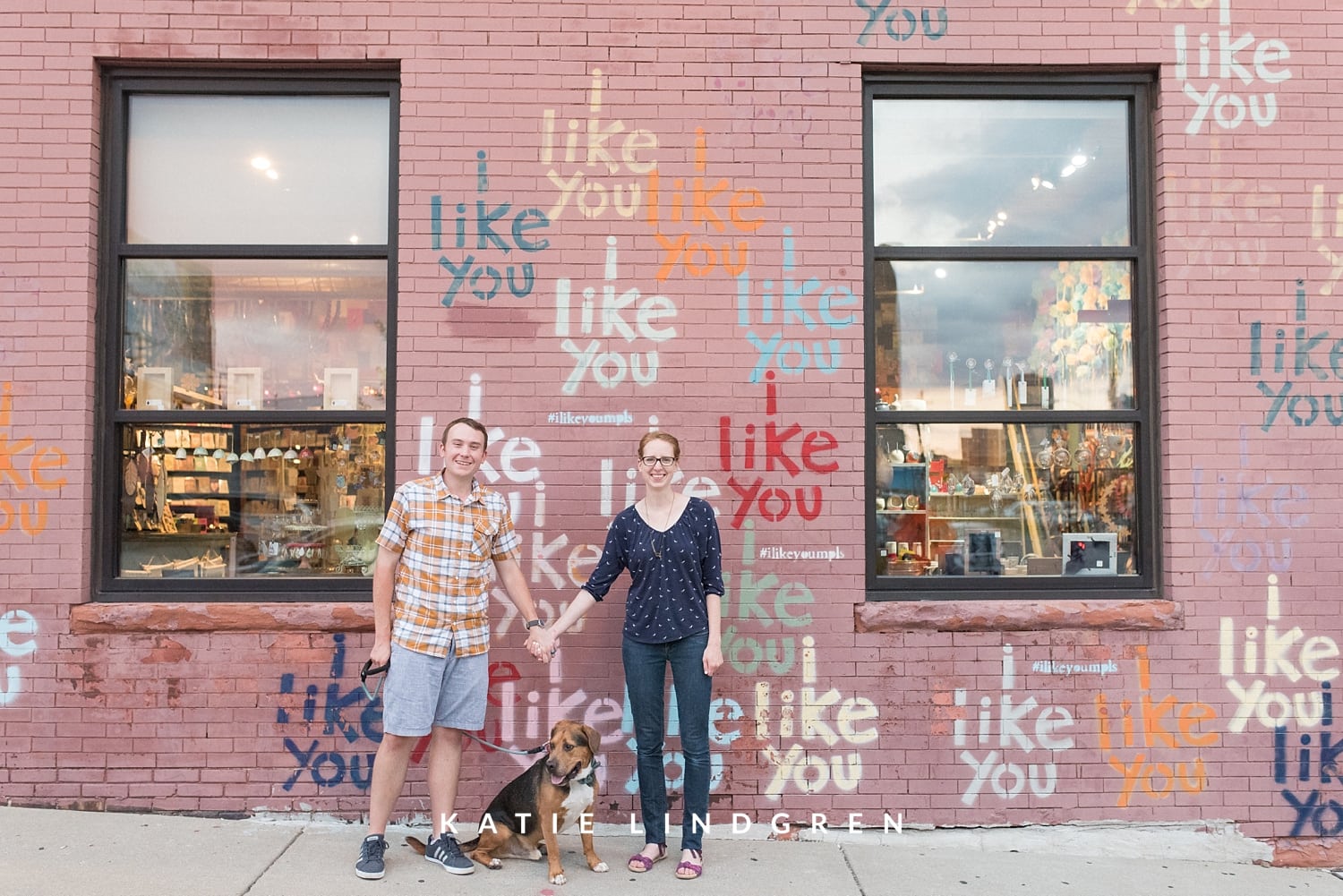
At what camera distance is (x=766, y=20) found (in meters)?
4.99

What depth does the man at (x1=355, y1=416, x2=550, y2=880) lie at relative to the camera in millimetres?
4086

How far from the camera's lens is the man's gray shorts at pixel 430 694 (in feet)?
13.4

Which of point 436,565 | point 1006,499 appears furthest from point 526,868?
point 1006,499

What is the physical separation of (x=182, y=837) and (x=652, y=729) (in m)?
2.33

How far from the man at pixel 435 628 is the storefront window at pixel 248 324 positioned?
100 centimetres

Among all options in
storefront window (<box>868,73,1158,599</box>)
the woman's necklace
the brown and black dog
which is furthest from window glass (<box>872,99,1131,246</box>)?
the brown and black dog

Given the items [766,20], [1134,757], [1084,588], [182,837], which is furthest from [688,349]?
[182,837]

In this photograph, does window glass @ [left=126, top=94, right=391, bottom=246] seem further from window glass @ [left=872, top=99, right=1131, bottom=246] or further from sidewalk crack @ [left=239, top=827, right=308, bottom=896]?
sidewalk crack @ [left=239, top=827, right=308, bottom=896]

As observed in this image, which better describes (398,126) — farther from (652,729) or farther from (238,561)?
(652,729)

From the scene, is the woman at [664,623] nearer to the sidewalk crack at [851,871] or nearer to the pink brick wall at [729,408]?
the pink brick wall at [729,408]

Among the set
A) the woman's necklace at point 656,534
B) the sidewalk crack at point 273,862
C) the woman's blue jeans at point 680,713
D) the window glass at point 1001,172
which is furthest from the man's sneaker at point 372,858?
the window glass at point 1001,172

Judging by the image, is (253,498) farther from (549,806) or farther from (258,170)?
(549,806)

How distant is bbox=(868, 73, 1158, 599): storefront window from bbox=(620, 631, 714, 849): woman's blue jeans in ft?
4.51

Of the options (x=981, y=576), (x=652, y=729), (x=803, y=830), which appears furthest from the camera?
(x=981, y=576)
